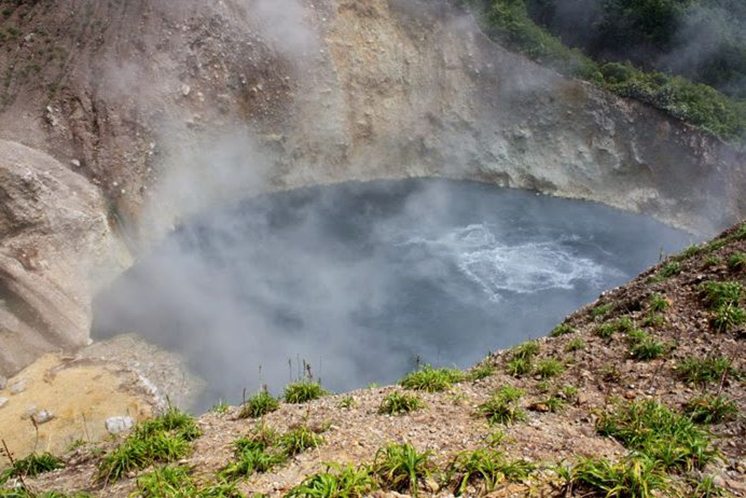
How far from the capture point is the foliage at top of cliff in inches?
1377

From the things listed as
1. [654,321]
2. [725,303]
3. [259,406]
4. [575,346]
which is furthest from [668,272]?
[259,406]

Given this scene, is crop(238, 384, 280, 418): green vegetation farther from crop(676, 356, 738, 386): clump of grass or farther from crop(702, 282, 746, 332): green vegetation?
crop(702, 282, 746, 332): green vegetation

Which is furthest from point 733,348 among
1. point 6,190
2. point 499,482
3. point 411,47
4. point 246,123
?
point 411,47

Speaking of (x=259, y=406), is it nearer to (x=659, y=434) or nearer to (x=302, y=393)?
(x=302, y=393)

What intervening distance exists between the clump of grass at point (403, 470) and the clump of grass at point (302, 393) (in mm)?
3817

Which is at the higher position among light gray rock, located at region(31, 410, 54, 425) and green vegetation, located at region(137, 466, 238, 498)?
light gray rock, located at region(31, 410, 54, 425)

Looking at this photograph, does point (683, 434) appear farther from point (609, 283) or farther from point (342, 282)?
point (609, 283)

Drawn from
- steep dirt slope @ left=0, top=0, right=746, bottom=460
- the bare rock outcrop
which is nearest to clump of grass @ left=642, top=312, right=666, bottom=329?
the bare rock outcrop

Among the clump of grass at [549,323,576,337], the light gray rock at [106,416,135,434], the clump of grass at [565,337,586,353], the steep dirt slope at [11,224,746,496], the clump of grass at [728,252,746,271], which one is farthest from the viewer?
the light gray rock at [106,416,135,434]

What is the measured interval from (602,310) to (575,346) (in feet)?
7.74

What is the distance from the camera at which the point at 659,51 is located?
37906mm

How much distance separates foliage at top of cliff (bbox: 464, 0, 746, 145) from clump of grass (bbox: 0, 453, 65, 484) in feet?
114

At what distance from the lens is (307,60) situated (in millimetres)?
34719

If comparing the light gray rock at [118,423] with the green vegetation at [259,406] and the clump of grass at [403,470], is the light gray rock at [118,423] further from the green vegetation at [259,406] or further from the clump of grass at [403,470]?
the clump of grass at [403,470]
